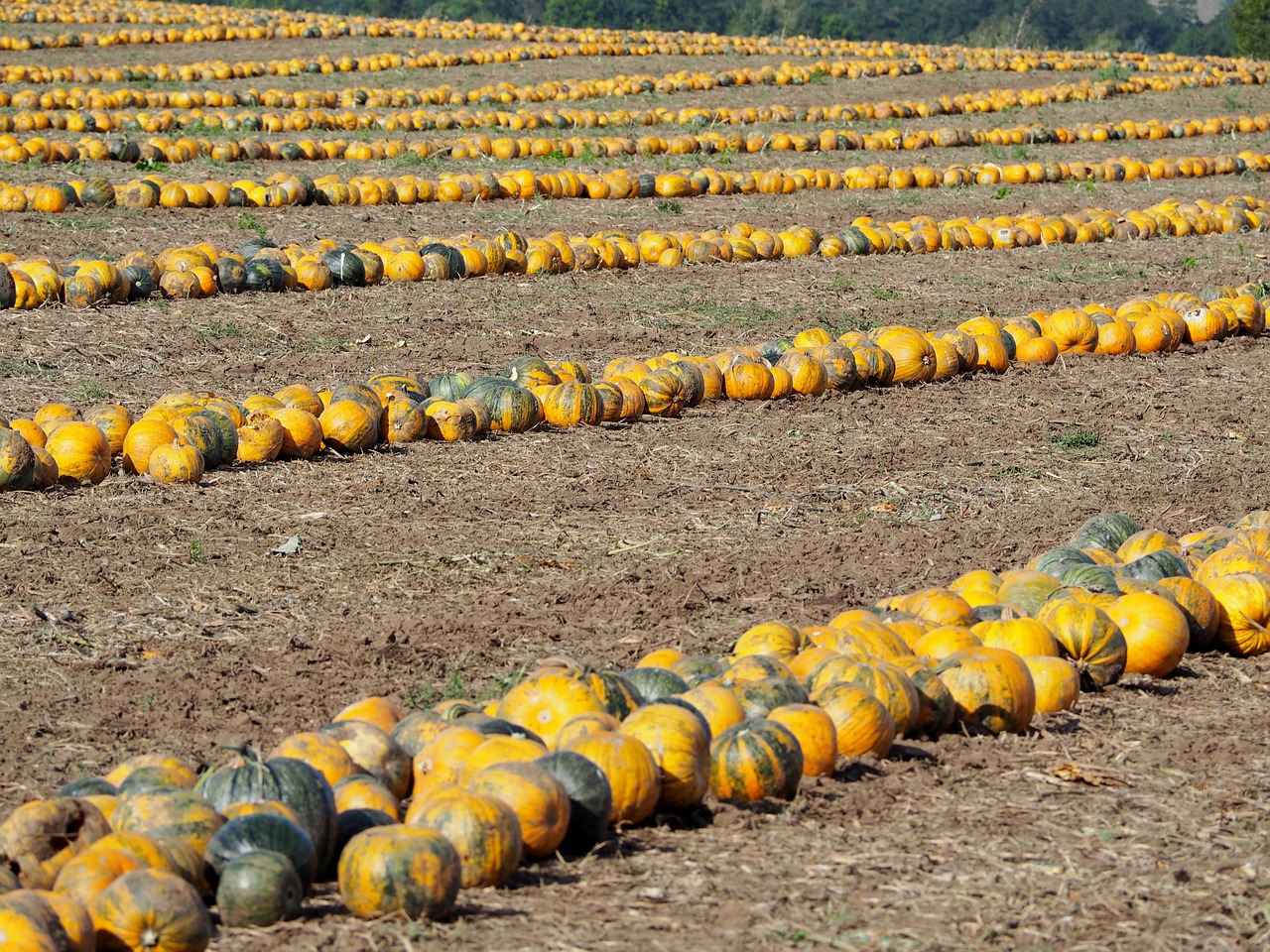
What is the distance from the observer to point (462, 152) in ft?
74.8

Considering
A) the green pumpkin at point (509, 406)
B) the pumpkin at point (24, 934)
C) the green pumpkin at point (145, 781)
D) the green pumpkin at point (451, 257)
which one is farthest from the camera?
the green pumpkin at point (451, 257)

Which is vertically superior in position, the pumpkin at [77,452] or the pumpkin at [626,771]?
the pumpkin at [626,771]

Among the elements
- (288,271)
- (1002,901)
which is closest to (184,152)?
(288,271)

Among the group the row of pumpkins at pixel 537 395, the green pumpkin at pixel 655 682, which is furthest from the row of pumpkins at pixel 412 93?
the green pumpkin at pixel 655 682

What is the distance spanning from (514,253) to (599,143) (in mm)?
9132

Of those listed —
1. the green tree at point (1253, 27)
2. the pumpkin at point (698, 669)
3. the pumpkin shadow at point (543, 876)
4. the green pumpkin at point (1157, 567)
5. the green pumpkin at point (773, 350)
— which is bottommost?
the pumpkin shadow at point (543, 876)

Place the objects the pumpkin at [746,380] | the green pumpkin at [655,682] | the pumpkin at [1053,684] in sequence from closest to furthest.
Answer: the green pumpkin at [655,682] < the pumpkin at [1053,684] < the pumpkin at [746,380]

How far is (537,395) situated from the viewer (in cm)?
1062

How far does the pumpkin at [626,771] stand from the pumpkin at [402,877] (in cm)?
74

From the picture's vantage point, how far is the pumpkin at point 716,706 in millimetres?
5438

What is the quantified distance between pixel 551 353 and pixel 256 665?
229 inches

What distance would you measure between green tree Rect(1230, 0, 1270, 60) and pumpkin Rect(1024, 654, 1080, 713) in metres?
55.7

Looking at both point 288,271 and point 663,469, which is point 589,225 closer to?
point 288,271

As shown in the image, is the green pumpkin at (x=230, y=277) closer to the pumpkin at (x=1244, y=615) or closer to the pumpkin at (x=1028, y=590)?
the pumpkin at (x=1028, y=590)
